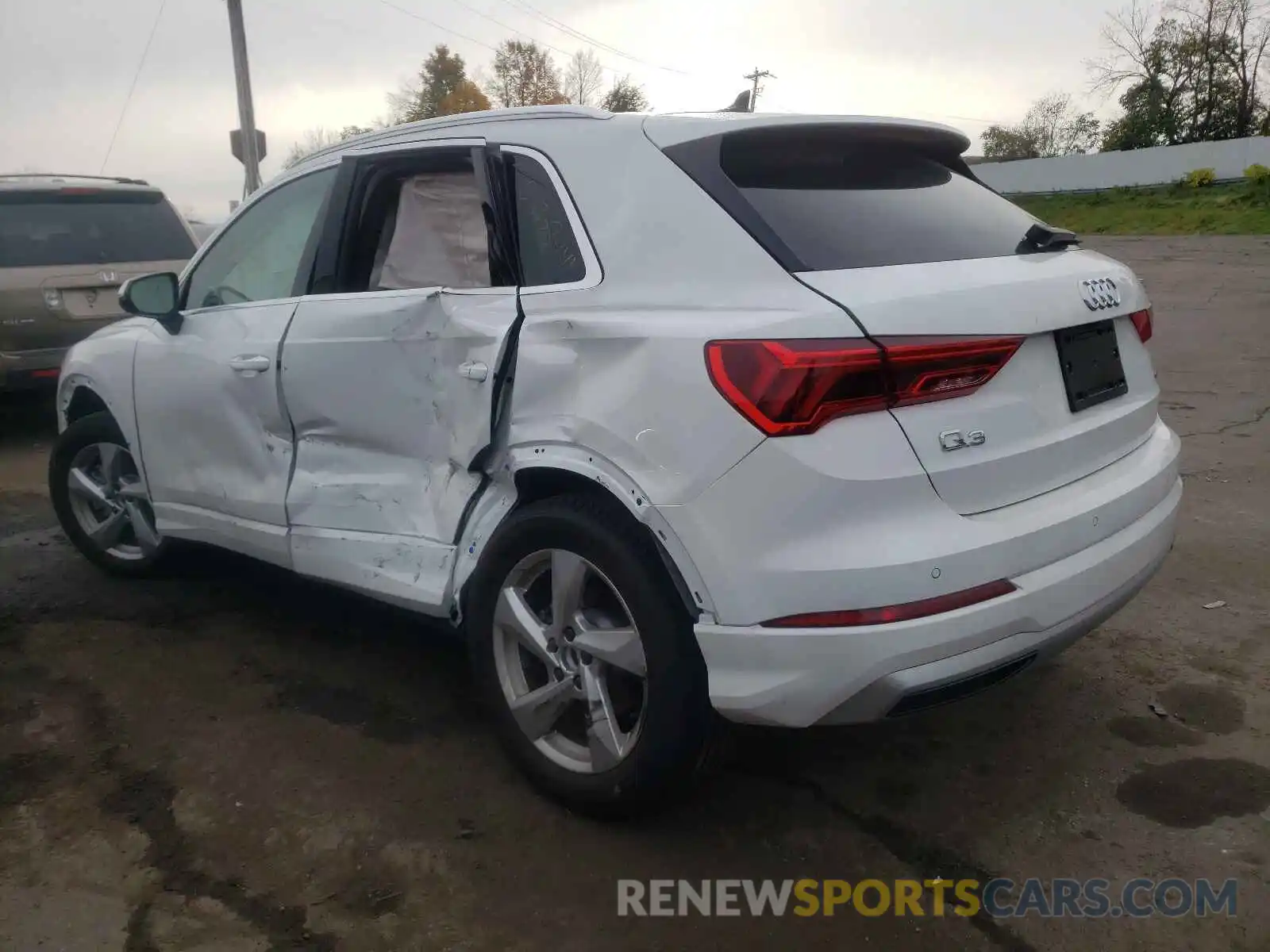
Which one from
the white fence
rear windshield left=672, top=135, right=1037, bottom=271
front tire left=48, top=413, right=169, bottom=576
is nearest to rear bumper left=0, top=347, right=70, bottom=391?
front tire left=48, top=413, right=169, bottom=576

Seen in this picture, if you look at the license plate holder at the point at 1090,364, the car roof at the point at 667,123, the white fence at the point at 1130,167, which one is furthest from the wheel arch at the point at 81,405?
the white fence at the point at 1130,167

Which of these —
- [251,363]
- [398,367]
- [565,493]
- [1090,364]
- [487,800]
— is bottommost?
[487,800]

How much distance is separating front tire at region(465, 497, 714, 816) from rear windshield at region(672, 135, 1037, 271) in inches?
31.0

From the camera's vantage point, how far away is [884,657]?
2.19 m

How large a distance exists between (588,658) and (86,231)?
6.63 m

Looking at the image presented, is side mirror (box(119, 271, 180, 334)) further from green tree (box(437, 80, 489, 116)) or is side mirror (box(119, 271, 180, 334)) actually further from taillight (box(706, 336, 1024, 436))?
green tree (box(437, 80, 489, 116))

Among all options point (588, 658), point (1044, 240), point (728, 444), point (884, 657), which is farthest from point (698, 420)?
point (1044, 240)

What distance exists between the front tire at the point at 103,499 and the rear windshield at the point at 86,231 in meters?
3.25

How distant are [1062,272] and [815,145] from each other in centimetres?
71

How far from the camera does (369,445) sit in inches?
129

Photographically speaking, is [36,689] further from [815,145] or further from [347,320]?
[815,145]

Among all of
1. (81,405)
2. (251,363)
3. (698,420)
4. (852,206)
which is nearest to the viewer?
(698,420)

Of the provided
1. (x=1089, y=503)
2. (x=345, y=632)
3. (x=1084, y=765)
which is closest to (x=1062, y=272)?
(x=1089, y=503)

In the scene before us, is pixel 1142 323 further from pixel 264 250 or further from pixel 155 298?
pixel 155 298
